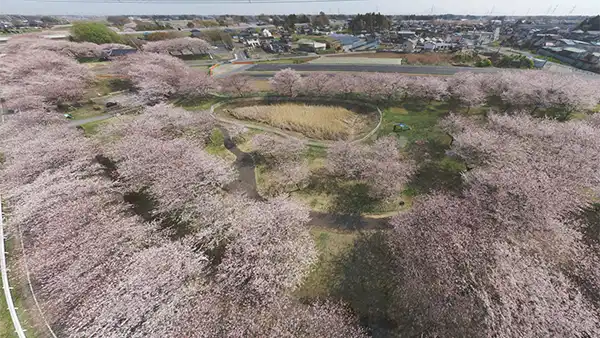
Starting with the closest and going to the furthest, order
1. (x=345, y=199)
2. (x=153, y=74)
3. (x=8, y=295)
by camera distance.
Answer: (x=8, y=295), (x=345, y=199), (x=153, y=74)

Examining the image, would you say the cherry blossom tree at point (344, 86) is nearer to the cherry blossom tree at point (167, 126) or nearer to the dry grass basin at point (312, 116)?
the dry grass basin at point (312, 116)

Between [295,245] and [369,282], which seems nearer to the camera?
[295,245]

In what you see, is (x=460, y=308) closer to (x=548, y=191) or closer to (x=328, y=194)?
(x=548, y=191)

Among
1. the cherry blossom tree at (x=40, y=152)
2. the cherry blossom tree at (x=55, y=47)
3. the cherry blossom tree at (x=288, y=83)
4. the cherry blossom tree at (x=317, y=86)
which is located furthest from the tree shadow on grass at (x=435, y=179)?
the cherry blossom tree at (x=55, y=47)

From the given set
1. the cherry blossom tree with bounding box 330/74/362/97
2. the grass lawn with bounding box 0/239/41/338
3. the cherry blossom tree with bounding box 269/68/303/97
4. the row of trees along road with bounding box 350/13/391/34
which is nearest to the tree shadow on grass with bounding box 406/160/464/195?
the cherry blossom tree with bounding box 330/74/362/97

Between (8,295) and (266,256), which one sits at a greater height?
(266,256)

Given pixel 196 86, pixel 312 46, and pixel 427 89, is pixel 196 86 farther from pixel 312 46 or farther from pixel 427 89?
pixel 312 46

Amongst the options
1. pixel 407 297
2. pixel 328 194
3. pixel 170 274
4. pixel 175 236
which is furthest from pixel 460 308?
pixel 175 236

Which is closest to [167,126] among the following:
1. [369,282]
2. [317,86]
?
[317,86]
